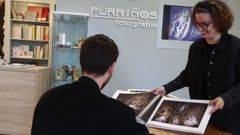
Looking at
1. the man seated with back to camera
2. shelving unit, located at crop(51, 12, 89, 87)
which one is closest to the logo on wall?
shelving unit, located at crop(51, 12, 89, 87)

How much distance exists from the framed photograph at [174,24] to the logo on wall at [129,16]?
11 cm

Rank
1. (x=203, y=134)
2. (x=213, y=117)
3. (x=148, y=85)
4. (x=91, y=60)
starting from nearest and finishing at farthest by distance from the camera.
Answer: (x=91, y=60) → (x=203, y=134) → (x=213, y=117) → (x=148, y=85)

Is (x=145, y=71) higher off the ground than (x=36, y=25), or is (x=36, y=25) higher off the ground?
(x=36, y=25)

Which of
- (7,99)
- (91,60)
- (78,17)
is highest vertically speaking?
(78,17)

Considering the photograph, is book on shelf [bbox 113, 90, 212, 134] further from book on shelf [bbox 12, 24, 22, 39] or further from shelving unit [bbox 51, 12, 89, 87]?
book on shelf [bbox 12, 24, 22, 39]

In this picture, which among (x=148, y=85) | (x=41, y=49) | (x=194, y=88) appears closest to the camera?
(x=194, y=88)

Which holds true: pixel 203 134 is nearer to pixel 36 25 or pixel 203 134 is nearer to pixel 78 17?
pixel 78 17

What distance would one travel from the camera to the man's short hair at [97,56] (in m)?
1.22

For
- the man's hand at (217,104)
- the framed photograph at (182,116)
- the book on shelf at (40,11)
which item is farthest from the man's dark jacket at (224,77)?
the book on shelf at (40,11)

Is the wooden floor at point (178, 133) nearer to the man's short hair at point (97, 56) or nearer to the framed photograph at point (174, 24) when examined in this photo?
the man's short hair at point (97, 56)

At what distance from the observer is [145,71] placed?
13.6 ft

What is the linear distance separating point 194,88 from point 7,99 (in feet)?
8.70

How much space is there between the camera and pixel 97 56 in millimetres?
1221

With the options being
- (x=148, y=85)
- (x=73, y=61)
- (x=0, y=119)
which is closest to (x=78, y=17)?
(x=73, y=61)
